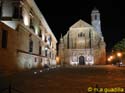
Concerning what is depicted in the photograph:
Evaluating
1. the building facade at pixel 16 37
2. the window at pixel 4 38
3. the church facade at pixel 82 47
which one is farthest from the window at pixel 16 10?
the church facade at pixel 82 47

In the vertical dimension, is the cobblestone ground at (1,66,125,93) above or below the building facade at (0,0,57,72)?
below

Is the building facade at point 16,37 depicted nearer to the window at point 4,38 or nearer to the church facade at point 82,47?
the window at point 4,38

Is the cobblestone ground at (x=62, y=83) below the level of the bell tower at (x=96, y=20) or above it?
below

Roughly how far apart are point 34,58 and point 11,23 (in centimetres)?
1145

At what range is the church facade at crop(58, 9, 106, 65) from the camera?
73.3 metres

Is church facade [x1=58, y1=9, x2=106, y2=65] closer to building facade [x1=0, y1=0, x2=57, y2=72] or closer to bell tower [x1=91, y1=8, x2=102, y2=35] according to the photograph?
bell tower [x1=91, y1=8, x2=102, y2=35]

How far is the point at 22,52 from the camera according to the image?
2909 cm

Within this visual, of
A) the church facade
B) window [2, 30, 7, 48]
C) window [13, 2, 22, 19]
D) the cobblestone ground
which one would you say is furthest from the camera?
the church facade

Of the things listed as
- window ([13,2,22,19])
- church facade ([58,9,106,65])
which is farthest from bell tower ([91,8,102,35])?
window ([13,2,22,19])

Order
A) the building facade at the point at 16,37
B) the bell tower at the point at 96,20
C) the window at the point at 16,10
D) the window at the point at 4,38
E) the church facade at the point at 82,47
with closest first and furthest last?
the window at the point at 4,38
the building facade at the point at 16,37
the window at the point at 16,10
the church facade at the point at 82,47
the bell tower at the point at 96,20

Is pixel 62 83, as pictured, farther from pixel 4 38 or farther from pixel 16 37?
pixel 16 37

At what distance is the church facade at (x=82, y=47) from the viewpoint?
7331 centimetres

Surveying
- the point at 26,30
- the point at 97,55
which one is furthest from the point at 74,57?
the point at 26,30

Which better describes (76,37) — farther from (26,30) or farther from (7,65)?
(7,65)
